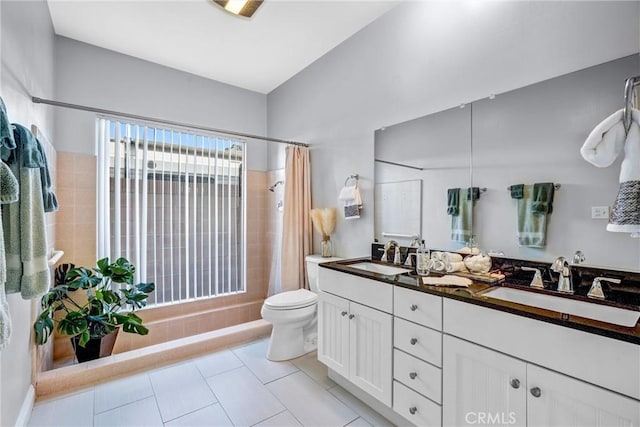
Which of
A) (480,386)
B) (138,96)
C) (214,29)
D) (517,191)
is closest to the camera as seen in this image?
(480,386)

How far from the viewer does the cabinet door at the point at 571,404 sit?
3.00 feet

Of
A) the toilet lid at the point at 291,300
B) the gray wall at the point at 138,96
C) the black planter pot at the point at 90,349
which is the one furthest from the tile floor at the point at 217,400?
the gray wall at the point at 138,96

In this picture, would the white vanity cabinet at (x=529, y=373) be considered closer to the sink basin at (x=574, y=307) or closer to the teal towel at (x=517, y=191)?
the sink basin at (x=574, y=307)

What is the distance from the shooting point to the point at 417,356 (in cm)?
146

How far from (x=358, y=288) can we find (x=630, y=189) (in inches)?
50.5

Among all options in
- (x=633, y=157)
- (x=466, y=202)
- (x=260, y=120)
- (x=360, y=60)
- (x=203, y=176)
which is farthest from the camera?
(x=260, y=120)

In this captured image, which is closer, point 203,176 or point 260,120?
point 203,176

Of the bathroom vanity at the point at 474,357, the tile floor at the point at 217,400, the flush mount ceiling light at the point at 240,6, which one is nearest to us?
the bathroom vanity at the point at 474,357

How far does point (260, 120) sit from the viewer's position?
3773 millimetres

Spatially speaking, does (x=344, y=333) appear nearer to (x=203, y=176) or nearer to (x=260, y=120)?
(x=203, y=176)

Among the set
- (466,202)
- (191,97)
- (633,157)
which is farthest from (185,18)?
(633,157)

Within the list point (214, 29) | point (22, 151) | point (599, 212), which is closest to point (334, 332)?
point (599, 212)

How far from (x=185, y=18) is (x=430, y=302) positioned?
2.71m

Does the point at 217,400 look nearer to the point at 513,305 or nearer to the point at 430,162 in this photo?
the point at 513,305
